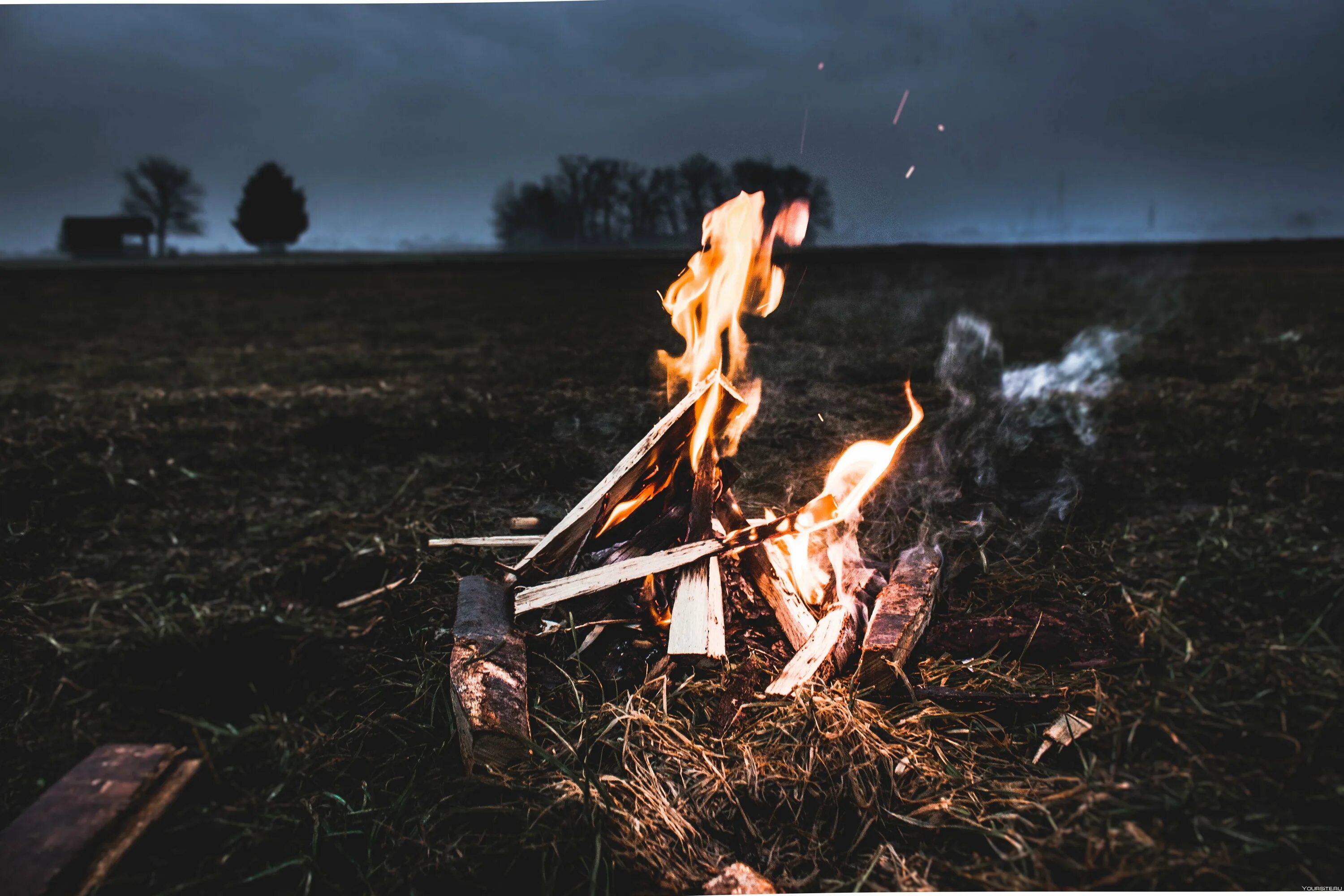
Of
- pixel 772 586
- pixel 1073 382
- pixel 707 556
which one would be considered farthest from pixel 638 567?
pixel 1073 382

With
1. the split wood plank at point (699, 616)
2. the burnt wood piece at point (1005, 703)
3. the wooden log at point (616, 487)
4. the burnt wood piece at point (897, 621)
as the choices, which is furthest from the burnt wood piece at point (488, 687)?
the burnt wood piece at point (1005, 703)

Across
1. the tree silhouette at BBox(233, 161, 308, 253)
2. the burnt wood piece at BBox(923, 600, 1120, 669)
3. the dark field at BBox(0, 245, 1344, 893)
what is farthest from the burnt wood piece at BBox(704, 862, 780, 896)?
the tree silhouette at BBox(233, 161, 308, 253)

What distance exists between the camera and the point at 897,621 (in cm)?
232

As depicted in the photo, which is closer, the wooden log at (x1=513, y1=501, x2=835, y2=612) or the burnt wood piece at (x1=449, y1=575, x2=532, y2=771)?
the burnt wood piece at (x1=449, y1=575, x2=532, y2=771)

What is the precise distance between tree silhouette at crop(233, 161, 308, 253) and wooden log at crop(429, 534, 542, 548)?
62152mm

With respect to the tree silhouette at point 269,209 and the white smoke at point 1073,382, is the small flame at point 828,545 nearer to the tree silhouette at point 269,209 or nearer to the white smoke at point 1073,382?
the white smoke at point 1073,382

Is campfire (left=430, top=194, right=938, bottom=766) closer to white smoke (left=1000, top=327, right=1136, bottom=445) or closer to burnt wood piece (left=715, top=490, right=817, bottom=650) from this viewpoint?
burnt wood piece (left=715, top=490, right=817, bottom=650)

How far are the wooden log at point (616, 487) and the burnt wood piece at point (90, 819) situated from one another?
4.01ft

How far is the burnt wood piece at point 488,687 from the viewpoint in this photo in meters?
2.00

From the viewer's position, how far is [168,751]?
217 cm

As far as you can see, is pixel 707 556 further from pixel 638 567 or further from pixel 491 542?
pixel 491 542

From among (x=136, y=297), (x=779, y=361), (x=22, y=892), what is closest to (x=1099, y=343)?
(x=779, y=361)

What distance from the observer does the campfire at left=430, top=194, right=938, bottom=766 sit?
7.26ft

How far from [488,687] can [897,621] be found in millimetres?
1348
